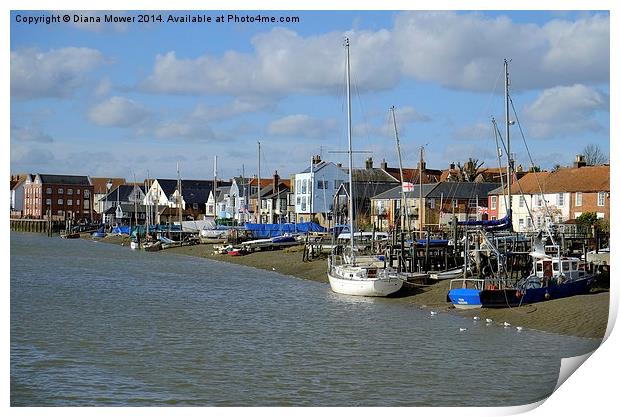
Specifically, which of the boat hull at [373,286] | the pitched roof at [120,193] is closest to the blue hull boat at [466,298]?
the boat hull at [373,286]

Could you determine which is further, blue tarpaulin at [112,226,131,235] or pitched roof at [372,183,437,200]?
blue tarpaulin at [112,226,131,235]

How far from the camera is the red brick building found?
10200 centimetres

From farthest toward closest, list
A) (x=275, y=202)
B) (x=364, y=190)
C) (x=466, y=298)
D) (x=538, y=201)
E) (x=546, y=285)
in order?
1. (x=275, y=202)
2. (x=364, y=190)
3. (x=538, y=201)
4. (x=546, y=285)
5. (x=466, y=298)

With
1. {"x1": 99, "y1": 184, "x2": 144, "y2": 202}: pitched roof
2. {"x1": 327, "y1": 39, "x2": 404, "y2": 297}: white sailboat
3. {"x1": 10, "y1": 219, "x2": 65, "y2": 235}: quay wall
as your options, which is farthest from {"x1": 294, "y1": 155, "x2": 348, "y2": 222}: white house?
{"x1": 99, "y1": 184, "x2": 144, "y2": 202}: pitched roof

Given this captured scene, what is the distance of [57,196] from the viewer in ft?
360

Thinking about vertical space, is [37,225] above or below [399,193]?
below

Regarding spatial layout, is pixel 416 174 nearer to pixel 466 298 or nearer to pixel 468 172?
pixel 468 172

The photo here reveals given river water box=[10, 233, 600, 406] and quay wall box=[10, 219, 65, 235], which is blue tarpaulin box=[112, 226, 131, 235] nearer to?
quay wall box=[10, 219, 65, 235]

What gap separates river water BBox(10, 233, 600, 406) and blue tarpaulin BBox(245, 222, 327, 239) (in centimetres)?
3082

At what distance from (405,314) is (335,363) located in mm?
7664

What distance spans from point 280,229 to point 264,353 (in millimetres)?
44143

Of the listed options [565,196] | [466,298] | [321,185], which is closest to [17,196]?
[321,185]

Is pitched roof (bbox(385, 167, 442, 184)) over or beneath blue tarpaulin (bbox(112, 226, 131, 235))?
over

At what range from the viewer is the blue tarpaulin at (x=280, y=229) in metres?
63.5
